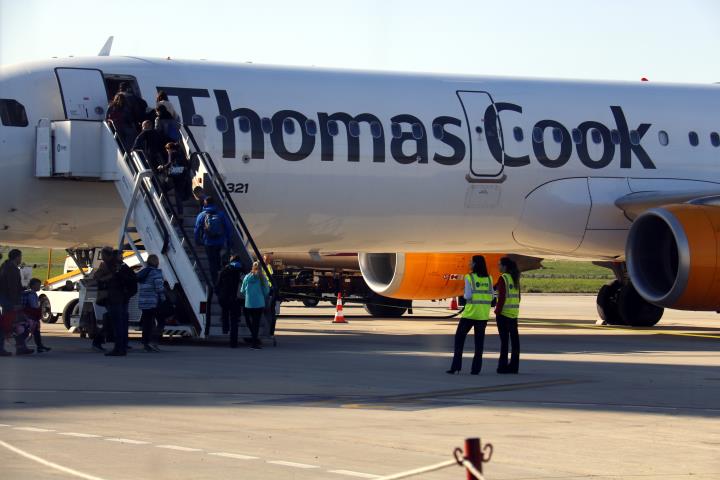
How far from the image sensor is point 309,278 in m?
35.9

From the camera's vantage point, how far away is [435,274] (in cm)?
2853

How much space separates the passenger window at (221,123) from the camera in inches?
841

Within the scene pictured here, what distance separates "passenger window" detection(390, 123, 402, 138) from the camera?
74.4ft

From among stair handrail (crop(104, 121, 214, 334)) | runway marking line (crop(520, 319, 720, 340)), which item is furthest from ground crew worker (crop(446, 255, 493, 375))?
runway marking line (crop(520, 319, 720, 340))

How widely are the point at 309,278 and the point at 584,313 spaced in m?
7.53

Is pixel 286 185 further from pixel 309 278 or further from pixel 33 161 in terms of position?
pixel 309 278

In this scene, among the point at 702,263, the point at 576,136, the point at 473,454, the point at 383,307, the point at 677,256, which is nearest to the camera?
the point at 473,454

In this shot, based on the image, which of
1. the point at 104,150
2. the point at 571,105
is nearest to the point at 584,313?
the point at 571,105

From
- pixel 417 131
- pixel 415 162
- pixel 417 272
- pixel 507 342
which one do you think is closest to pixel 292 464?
pixel 507 342

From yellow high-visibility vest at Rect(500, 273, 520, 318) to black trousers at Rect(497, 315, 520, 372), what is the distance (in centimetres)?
7

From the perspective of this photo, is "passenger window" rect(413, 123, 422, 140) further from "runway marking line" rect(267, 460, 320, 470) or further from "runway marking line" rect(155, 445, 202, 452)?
"runway marking line" rect(267, 460, 320, 470)

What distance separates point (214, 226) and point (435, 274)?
376 inches

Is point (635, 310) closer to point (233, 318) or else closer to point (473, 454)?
point (233, 318)

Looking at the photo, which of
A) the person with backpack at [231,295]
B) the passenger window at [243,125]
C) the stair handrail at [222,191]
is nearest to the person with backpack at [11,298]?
the person with backpack at [231,295]
